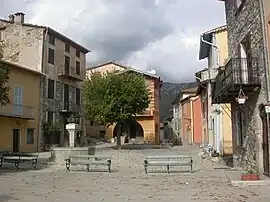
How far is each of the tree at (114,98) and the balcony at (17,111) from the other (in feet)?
15.8

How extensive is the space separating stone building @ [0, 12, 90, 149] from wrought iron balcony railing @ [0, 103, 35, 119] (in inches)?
88.4

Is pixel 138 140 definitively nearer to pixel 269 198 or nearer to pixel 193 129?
pixel 193 129

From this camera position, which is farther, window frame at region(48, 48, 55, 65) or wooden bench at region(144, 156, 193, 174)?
window frame at region(48, 48, 55, 65)

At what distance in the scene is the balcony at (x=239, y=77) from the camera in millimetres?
12578

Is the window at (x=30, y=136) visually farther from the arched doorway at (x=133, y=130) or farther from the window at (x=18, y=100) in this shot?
the arched doorway at (x=133, y=130)

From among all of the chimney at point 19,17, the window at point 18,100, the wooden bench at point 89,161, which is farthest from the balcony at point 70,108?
the wooden bench at point 89,161

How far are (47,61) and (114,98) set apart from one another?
8137mm

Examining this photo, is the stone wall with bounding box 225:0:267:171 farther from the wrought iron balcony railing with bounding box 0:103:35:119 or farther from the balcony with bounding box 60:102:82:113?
the balcony with bounding box 60:102:82:113

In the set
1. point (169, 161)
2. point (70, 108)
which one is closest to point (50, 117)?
point (70, 108)

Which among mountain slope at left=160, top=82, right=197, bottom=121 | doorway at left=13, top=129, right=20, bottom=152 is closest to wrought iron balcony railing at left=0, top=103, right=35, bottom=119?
doorway at left=13, top=129, right=20, bottom=152

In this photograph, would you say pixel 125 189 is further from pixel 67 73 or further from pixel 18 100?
pixel 67 73

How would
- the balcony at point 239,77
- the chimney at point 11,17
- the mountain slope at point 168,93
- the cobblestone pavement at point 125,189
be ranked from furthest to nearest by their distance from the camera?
1. the mountain slope at point 168,93
2. the chimney at point 11,17
3. the balcony at point 239,77
4. the cobblestone pavement at point 125,189

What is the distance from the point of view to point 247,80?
13180 mm

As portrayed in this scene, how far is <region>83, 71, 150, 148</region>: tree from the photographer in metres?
32.0
